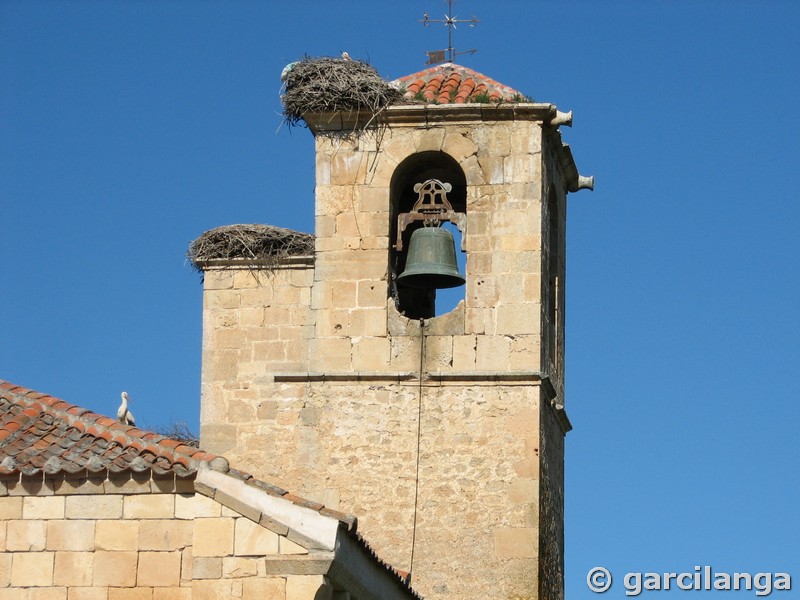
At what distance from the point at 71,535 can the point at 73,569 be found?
219 mm

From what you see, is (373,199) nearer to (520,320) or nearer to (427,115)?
(427,115)

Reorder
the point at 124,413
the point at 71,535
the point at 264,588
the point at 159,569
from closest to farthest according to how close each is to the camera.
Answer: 1. the point at 264,588
2. the point at 159,569
3. the point at 71,535
4. the point at 124,413

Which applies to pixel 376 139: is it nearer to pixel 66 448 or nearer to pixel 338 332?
pixel 338 332

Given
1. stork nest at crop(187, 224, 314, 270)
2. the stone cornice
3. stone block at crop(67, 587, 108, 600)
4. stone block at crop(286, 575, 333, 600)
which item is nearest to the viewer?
stone block at crop(286, 575, 333, 600)

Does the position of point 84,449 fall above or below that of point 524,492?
above

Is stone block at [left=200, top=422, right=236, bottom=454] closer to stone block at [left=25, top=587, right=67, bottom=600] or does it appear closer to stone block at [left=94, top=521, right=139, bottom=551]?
stone block at [left=94, top=521, right=139, bottom=551]

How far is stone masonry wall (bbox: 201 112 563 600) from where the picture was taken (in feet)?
57.6

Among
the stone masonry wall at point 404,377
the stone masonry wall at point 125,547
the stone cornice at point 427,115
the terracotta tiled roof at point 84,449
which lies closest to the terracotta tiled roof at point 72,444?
the terracotta tiled roof at point 84,449

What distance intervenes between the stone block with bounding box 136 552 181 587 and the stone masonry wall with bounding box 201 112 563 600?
4.28 meters

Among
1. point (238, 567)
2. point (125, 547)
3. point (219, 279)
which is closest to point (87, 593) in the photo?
point (125, 547)

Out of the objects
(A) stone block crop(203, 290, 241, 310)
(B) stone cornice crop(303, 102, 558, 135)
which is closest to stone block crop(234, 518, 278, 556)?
(A) stone block crop(203, 290, 241, 310)

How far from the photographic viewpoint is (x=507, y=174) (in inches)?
720

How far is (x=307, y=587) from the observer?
42.7ft

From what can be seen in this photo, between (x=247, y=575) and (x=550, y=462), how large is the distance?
5.59 metres
